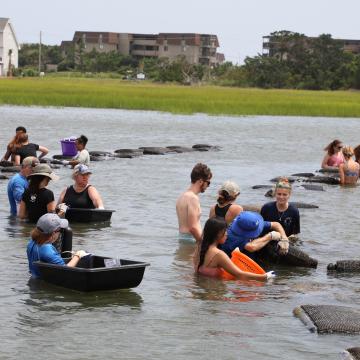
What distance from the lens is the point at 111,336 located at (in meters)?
9.39

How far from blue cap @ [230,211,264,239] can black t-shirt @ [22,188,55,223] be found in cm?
298

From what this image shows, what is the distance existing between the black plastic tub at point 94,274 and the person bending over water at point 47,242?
0.30 feet

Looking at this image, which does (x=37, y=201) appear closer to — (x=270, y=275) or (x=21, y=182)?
(x=21, y=182)

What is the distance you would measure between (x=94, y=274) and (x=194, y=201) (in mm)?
2718

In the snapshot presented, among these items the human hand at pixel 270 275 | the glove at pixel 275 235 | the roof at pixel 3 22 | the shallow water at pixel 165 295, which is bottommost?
the shallow water at pixel 165 295

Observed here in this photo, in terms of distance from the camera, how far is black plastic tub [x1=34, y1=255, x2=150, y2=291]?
1034 centimetres

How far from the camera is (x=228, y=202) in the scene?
12.6m

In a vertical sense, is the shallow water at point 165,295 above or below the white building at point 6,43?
below

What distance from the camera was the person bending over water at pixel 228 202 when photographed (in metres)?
12.4

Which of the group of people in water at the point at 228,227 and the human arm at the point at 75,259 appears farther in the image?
the group of people in water at the point at 228,227

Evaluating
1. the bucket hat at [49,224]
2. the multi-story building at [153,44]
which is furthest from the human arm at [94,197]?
the multi-story building at [153,44]

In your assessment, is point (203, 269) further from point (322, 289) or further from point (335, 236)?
point (335, 236)

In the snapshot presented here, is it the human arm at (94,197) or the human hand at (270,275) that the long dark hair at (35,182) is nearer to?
the human arm at (94,197)

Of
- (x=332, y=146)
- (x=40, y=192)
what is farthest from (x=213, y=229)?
(x=332, y=146)
